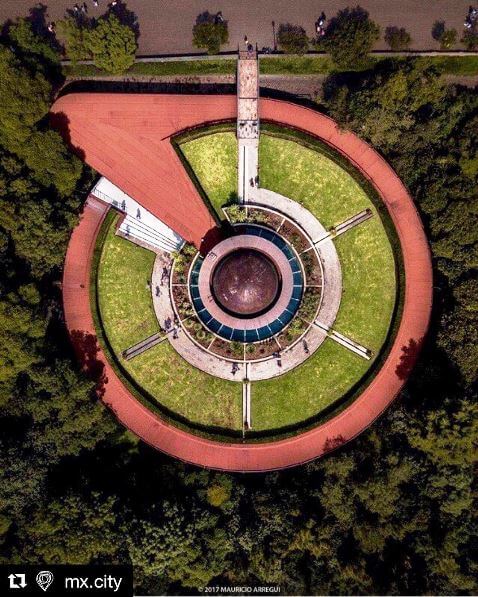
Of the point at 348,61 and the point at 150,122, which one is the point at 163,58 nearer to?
the point at 150,122

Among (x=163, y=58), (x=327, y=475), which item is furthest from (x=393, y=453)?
(x=163, y=58)

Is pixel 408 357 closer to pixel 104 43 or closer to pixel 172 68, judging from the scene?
pixel 172 68

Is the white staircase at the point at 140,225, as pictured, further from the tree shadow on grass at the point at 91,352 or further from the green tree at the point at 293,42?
the green tree at the point at 293,42

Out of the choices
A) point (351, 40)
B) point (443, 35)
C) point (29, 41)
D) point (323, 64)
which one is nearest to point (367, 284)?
point (323, 64)

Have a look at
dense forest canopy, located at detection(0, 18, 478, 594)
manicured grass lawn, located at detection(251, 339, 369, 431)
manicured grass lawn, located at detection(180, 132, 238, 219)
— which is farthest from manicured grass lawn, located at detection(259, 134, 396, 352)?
dense forest canopy, located at detection(0, 18, 478, 594)

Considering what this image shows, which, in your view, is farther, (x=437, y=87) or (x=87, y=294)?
(x=87, y=294)
